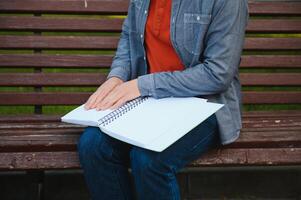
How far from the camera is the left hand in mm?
2502

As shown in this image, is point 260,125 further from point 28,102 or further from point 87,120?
point 28,102

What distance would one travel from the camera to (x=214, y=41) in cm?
247

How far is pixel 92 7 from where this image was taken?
142 inches

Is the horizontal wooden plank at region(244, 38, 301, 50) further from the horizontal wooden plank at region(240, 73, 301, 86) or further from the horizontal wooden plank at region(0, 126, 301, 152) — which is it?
the horizontal wooden plank at region(0, 126, 301, 152)

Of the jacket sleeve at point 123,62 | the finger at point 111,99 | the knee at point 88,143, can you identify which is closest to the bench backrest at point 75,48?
the jacket sleeve at point 123,62

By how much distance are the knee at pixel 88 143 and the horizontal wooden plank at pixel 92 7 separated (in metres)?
1.38

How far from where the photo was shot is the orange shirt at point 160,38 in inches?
104

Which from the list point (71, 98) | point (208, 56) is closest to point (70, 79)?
point (71, 98)

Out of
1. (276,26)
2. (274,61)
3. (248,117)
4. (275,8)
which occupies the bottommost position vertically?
(248,117)

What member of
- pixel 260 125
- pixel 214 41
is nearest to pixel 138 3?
pixel 214 41

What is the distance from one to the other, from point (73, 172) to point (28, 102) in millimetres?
536

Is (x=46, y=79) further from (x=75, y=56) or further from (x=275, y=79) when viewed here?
(x=275, y=79)

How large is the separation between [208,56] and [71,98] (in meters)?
1.30

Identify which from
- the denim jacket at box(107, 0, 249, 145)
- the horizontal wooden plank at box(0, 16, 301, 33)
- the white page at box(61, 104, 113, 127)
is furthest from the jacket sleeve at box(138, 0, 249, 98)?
the horizontal wooden plank at box(0, 16, 301, 33)
